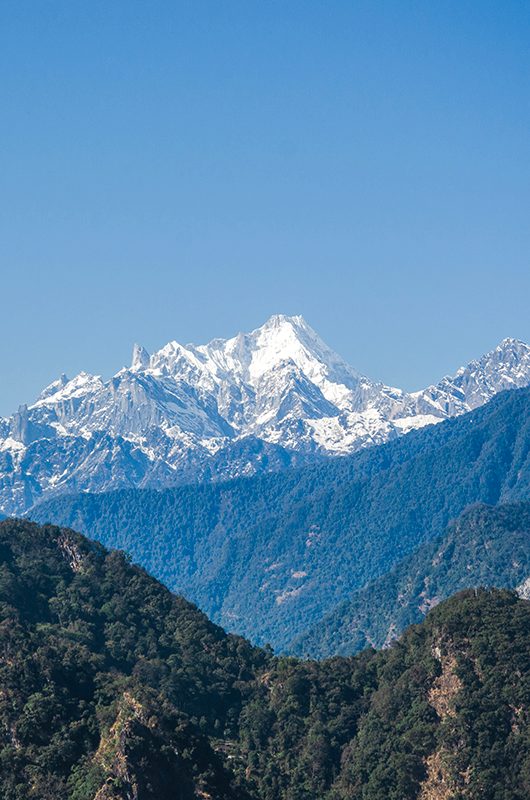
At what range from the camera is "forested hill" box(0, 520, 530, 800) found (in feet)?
455

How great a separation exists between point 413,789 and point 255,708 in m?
30.8

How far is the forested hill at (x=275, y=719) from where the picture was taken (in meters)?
139

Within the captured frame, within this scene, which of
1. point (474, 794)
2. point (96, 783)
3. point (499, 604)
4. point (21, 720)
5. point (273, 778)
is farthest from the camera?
point (499, 604)

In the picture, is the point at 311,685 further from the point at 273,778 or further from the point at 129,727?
the point at 129,727

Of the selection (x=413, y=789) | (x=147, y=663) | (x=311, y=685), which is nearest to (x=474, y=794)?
(x=413, y=789)

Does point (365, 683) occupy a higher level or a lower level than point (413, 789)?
higher

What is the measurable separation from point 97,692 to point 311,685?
142 ft

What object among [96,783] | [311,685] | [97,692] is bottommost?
[96,783]

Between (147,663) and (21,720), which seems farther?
(147,663)

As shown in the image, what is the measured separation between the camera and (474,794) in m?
158

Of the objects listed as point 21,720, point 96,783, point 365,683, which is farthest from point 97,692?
point 365,683

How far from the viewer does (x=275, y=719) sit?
186 m

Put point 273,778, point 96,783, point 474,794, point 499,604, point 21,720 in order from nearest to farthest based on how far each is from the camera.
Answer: point 96,783
point 21,720
point 474,794
point 273,778
point 499,604

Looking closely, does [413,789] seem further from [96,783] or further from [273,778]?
[96,783]
